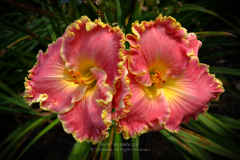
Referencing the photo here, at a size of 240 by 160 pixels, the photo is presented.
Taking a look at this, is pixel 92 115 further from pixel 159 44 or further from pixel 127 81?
pixel 159 44

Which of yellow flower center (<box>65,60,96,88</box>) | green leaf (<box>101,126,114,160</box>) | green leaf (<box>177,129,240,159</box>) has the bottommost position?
green leaf (<box>101,126,114,160</box>)

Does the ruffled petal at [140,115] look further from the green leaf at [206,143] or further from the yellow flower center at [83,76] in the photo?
the green leaf at [206,143]

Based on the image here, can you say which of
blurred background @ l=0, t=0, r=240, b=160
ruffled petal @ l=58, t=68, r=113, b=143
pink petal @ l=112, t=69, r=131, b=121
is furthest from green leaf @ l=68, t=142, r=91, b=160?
pink petal @ l=112, t=69, r=131, b=121

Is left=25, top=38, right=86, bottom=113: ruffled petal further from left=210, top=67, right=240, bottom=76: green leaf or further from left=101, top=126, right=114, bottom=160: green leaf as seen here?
left=210, top=67, right=240, bottom=76: green leaf

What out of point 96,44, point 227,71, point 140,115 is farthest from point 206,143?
point 96,44

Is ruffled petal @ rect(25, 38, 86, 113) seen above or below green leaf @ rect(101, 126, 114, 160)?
above

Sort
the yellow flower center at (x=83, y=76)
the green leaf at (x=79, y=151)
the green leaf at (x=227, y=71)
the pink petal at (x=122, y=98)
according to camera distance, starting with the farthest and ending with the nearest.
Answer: the green leaf at (x=227, y=71), the green leaf at (x=79, y=151), the yellow flower center at (x=83, y=76), the pink petal at (x=122, y=98)

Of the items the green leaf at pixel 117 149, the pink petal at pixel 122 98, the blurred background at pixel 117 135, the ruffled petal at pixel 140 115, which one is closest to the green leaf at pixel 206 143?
the blurred background at pixel 117 135
